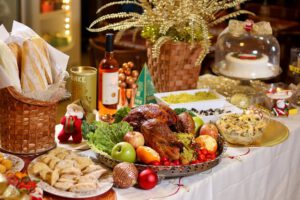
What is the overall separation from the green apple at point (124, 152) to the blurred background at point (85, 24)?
155 centimetres

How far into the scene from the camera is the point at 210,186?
1774mm

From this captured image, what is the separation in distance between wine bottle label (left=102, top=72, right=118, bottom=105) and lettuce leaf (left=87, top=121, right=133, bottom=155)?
0.30 meters

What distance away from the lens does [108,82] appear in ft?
6.91

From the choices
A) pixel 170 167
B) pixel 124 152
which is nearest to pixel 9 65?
pixel 124 152

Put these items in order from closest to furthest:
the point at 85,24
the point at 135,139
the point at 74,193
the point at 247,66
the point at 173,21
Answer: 1. the point at 74,193
2. the point at 135,139
3. the point at 173,21
4. the point at 247,66
5. the point at 85,24

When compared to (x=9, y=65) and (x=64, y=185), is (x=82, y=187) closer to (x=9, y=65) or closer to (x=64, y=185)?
(x=64, y=185)

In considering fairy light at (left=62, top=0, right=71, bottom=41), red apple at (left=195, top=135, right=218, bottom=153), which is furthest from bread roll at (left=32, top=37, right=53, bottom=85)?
fairy light at (left=62, top=0, right=71, bottom=41)

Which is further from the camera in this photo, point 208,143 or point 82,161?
point 208,143

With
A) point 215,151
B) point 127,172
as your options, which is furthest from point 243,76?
point 127,172

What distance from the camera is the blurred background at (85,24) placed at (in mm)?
3941

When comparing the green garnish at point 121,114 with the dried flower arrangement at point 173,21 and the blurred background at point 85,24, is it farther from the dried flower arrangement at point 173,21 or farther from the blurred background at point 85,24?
the blurred background at point 85,24

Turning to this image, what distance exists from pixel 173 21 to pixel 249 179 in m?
0.67

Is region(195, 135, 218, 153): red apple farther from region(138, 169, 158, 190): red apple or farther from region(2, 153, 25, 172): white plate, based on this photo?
region(2, 153, 25, 172): white plate

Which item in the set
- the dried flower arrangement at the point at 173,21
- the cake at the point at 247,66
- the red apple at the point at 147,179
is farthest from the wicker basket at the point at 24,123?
the cake at the point at 247,66
